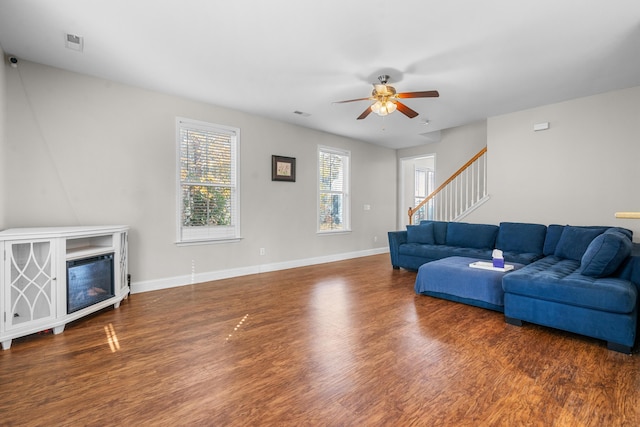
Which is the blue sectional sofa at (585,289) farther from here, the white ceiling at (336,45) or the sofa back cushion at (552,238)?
the white ceiling at (336,45)

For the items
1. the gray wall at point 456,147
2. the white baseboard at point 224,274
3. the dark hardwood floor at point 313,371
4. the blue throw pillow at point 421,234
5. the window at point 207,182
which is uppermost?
the gray wall at point 456,147

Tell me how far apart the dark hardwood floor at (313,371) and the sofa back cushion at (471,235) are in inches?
78.1

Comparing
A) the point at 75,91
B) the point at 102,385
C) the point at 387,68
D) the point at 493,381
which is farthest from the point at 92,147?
the point at 493,381

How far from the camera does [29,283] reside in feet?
8.44

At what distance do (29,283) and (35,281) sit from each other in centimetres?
4

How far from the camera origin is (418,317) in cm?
311

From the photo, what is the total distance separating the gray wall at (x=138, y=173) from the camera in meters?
3.30

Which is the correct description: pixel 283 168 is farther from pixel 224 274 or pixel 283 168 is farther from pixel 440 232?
pixel 440 232

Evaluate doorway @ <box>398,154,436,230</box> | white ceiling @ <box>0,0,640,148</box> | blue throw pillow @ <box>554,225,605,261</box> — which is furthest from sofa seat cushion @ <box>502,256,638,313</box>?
doorway @ <box>398,154,436,230</box>

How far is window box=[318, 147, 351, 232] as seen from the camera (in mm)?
6332

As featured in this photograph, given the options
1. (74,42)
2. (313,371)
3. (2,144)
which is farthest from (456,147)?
(2,144)

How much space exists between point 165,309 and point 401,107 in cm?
365

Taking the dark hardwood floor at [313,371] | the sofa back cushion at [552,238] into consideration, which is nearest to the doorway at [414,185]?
the sofa back cushion at [552,238]

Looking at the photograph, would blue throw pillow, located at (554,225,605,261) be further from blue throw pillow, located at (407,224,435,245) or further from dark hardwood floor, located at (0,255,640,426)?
blue throw pillow, located at (407,224,435,245)
